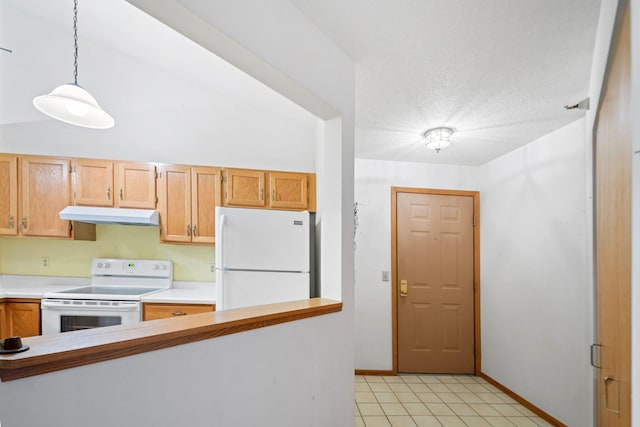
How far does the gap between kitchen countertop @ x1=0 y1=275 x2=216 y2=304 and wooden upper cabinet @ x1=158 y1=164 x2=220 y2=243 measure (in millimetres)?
510

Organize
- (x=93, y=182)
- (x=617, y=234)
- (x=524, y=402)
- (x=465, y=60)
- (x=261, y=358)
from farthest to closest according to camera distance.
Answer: (x=93, y=182)
(x=524, y=402)
(x=465, y=60)
(x=261, y=358)
(x=617, y=234)

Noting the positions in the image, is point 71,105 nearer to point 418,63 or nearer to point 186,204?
point 186,204

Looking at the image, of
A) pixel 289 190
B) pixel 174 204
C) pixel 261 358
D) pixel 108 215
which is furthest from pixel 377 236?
pixel 108 215

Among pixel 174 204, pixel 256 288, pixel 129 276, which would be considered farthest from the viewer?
pixel 129 276

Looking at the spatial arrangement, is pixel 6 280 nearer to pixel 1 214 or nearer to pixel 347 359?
pixel 1 214

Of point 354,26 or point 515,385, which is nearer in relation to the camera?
point 354,26

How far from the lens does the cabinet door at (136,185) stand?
2777mm

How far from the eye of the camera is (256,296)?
90.0 inches

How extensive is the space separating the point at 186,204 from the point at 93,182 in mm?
850

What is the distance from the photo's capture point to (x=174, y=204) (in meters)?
2.86

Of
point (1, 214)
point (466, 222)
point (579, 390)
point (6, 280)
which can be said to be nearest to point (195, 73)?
point (1, 214)

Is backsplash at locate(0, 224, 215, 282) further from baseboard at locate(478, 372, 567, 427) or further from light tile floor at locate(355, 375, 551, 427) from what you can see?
baseboard at locate(478, 372, 567, 427)

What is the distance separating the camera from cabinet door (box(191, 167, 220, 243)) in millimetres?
2865

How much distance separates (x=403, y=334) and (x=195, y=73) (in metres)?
3.57
